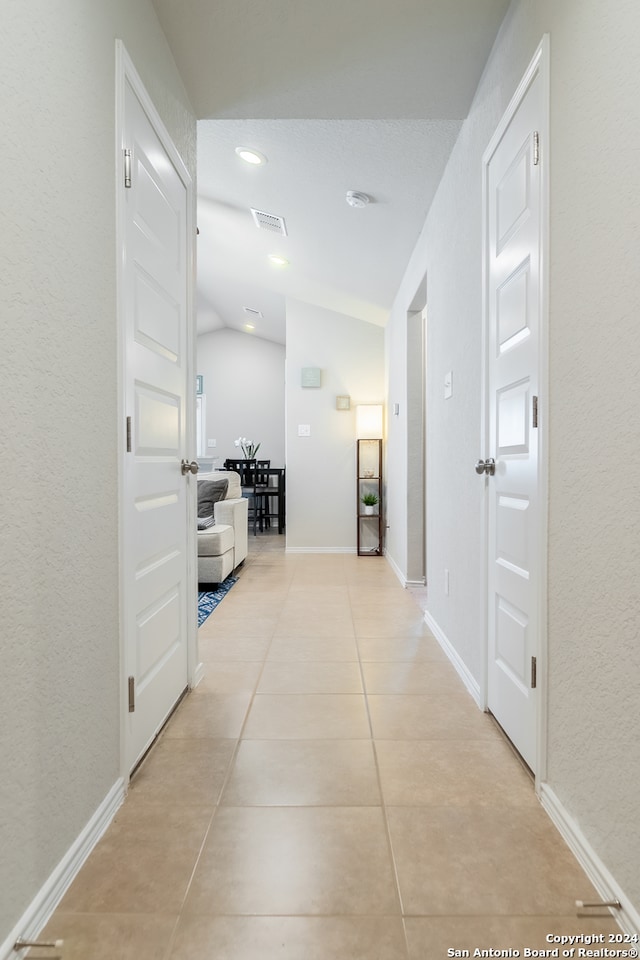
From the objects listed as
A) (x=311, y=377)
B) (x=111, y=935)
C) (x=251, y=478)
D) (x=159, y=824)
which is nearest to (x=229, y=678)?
(x=159, y=824)

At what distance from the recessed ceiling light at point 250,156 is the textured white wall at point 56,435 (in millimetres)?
1591

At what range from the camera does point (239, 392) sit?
8.95 m

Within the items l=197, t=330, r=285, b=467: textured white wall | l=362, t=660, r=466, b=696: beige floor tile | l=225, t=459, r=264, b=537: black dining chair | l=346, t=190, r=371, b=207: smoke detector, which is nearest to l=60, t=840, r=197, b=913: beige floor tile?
l=362, t=660, r=466, b=696: beige floor tile

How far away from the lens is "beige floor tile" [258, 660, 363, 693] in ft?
7.20

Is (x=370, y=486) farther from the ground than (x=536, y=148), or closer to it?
closer to it

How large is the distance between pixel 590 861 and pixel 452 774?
0.46m

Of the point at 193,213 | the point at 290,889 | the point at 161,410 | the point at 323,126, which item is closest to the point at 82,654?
the point at 290,889

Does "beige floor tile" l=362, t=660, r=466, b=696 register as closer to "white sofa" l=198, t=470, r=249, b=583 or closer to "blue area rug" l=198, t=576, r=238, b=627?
"blue area rug" l=198, t=576, r=238, b=627

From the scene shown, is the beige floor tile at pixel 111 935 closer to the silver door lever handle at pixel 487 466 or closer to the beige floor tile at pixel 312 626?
the silver door lever handle at pixel 487 466

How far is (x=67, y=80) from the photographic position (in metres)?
1.16

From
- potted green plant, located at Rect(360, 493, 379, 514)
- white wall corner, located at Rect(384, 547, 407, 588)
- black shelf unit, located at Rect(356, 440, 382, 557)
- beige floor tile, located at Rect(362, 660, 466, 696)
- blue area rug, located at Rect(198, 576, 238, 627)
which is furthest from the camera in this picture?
black shelf unit, located at Rect(356, 440, 382, 557)

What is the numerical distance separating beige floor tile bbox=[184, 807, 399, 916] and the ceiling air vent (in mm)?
3639

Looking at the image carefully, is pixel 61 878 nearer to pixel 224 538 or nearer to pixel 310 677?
pixel 310 677

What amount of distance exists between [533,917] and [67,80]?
1.96 meters
